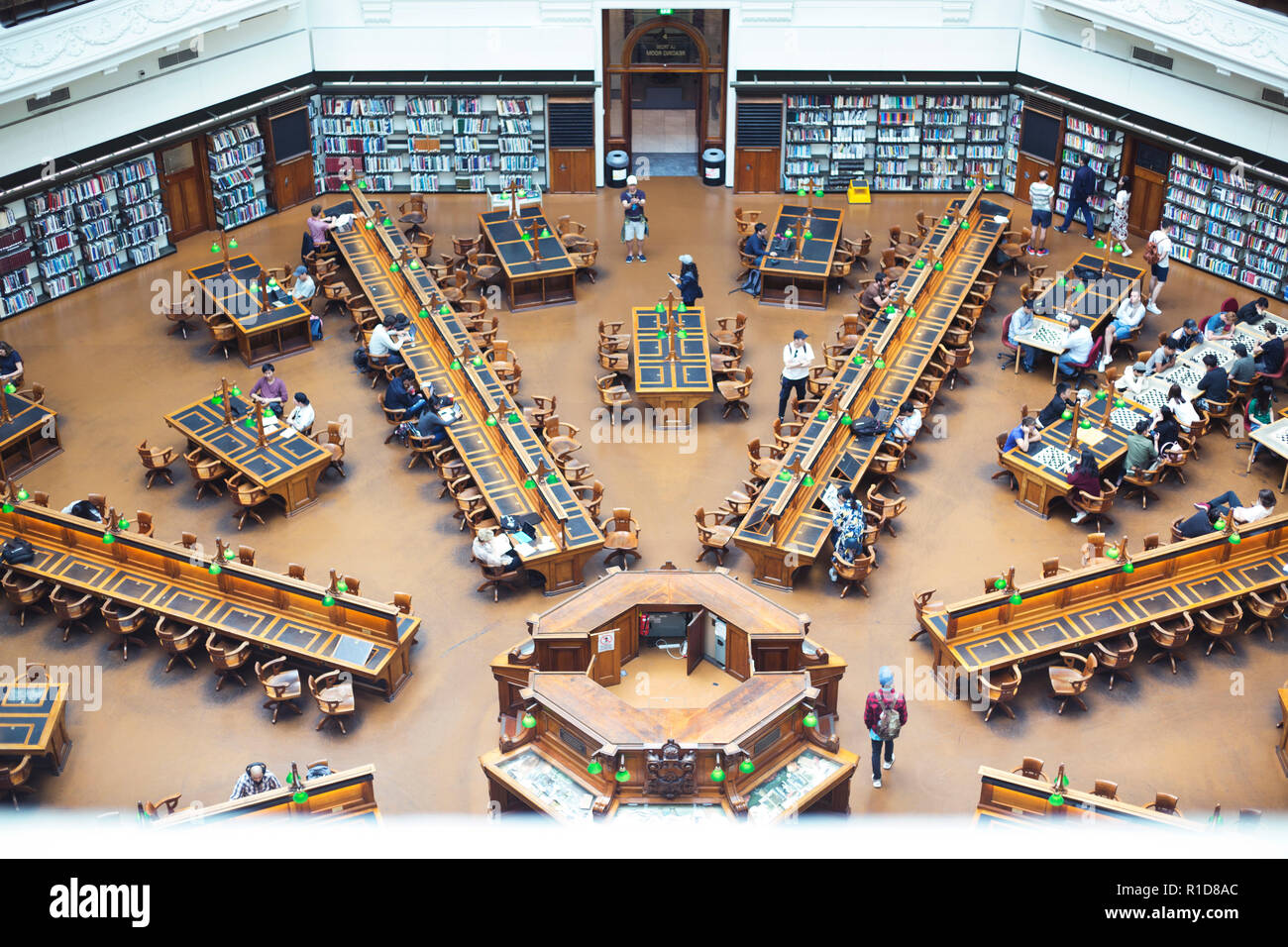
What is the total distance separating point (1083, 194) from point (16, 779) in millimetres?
18038

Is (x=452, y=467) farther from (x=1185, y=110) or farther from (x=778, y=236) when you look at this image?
(x=1185, y=110)

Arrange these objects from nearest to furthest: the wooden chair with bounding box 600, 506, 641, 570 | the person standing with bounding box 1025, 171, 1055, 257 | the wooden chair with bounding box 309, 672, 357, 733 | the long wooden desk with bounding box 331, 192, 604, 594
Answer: the wooden chair with bounding box 309, 672, 357, 733 < the long wooden desk with bounding box 331, 192, 604, 594 < the wooden chair with bounding box 600, 506, 641, 570 < the person standing with bounding box 1025, 171, 1055, 257

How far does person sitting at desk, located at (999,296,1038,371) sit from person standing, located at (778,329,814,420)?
3.26m

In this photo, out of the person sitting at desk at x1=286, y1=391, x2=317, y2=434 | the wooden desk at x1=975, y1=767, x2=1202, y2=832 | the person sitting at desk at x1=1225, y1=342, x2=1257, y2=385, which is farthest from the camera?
the person sitting at desk at x1=1225, y1=342, x2=1257, y2=385

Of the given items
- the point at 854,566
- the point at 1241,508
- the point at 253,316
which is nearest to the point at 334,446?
the point at 253,316

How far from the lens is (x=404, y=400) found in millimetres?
18250

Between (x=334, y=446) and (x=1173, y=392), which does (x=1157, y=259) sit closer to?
(x=1173, y=392)

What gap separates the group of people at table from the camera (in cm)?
1659

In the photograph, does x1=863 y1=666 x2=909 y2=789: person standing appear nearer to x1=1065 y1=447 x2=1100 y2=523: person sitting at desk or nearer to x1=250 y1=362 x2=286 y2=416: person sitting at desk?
x1=1065 y1=447 x2=1100 y2=523: person sitting at desk

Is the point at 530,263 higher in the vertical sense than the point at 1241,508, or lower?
higher

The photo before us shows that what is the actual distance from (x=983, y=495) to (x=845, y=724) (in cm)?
458

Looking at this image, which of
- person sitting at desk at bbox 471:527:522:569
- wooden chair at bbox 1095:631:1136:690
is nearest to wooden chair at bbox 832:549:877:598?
wooden chair at bbox 1095:631:1136:690

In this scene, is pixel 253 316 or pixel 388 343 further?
pixel 253 316

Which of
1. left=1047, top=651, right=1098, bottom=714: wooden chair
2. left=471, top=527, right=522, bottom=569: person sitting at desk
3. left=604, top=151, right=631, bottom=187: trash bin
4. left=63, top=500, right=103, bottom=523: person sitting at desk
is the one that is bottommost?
left=1047, top=651, right=1098, bottom=714: wooden chair
